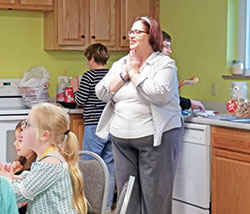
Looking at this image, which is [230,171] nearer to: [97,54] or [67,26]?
[97,54]

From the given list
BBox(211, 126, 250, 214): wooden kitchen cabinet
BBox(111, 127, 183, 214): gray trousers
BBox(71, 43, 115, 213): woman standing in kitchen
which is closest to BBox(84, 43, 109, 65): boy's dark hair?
BBox(71, 43, 115, 213): woman standing in kitchen

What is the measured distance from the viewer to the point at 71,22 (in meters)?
4.95

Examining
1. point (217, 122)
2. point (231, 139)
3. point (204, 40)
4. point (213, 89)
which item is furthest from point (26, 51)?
point (231, 139)

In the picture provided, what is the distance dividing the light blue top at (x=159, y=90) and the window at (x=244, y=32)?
1.10 meters

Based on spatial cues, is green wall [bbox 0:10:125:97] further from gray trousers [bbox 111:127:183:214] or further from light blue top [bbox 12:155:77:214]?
light blue top [bbox 12:155:77:214]

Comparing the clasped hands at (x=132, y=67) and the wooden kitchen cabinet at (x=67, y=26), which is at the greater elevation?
the wooden kitchen cabinet at (x=67, y=26)

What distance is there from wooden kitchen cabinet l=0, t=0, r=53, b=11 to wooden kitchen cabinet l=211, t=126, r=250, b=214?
192 centimetres

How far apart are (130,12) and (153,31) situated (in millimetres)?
1741

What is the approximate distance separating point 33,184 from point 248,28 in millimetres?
2842

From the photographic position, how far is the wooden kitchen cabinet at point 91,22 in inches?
193

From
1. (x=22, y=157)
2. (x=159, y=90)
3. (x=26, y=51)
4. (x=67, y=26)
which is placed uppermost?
(x=67, y=26)

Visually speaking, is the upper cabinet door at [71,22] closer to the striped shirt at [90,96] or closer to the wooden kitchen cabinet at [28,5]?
the wooden kitchen cabinet at [28,5]

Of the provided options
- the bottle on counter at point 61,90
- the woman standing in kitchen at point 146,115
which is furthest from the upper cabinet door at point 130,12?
the woman standing in kitchen at point 146,115

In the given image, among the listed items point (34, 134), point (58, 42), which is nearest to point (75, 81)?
point (58, 42)
